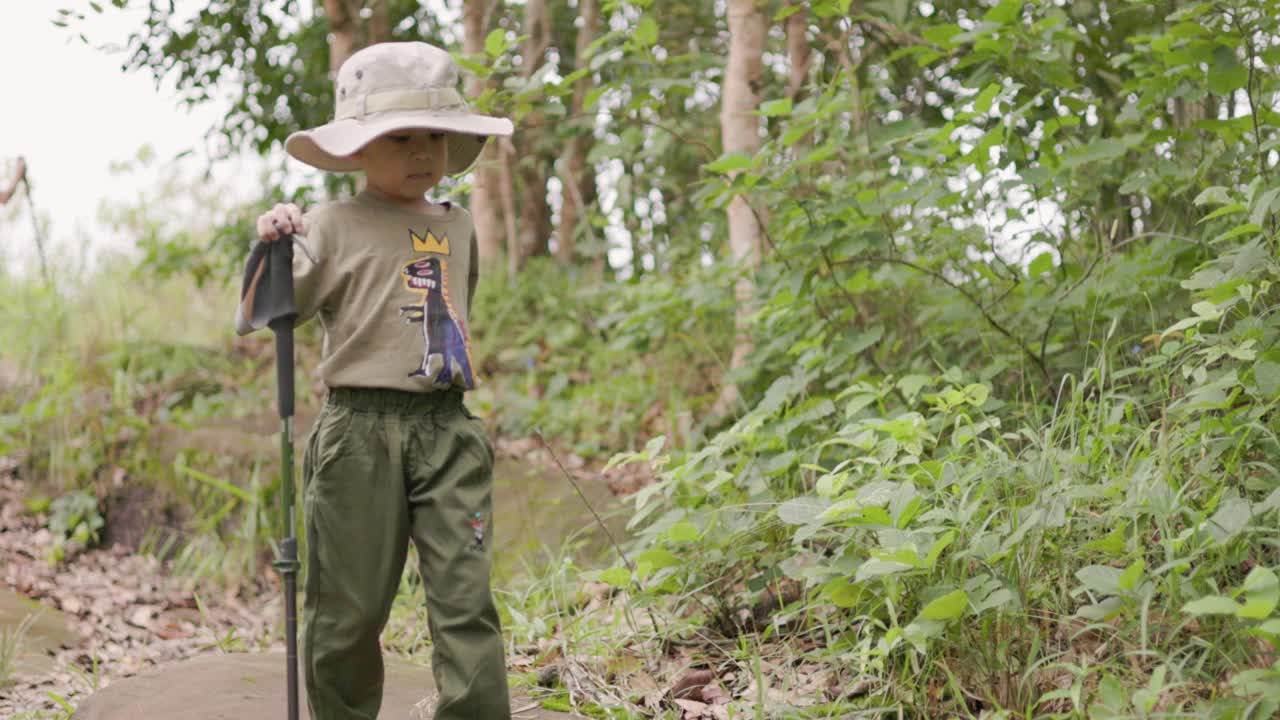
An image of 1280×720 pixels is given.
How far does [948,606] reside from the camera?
2361 mm

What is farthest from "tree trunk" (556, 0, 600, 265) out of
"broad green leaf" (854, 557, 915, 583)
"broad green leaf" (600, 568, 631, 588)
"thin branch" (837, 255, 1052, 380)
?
"broad green leaf" (854, 557, 915, 583)

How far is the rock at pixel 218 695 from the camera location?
Result: 2.84m

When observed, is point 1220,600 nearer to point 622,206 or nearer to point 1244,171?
point 1244,171

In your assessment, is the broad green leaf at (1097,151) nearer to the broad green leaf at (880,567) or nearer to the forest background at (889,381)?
the forest background at (889,381)

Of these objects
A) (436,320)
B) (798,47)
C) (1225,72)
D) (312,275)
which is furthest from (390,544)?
(798,47)

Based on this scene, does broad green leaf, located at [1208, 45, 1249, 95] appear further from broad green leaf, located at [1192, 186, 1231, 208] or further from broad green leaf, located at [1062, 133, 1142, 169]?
broad green leaf, located at [1192, 186, 1231, 208]

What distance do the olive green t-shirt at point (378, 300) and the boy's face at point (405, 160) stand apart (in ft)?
0.18

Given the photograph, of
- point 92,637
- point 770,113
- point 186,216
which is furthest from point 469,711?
point 186,216

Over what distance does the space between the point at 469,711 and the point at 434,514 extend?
0.44 meters

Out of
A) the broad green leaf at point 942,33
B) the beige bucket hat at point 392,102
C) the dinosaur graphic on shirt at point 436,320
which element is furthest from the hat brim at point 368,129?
the broad green leaf at point 942,33

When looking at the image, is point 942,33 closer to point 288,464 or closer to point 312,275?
point 312,275

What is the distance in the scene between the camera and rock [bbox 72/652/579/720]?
9.32 feet

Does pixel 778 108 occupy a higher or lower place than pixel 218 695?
higher

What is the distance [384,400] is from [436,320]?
22 centimetres
